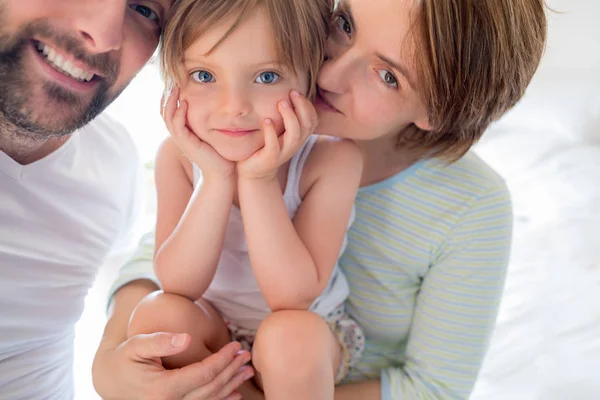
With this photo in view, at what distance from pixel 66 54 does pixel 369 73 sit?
46 centimetres

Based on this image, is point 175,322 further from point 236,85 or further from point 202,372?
point 236,85

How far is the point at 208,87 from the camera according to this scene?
3.14 ft

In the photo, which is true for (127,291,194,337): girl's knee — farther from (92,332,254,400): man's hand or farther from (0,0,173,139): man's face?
(0,0,173,139): man's face

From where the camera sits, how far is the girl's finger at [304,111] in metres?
0.96

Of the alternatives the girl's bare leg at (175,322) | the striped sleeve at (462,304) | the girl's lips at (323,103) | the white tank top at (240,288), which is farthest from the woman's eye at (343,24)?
the girl's bare leg at (175,322)

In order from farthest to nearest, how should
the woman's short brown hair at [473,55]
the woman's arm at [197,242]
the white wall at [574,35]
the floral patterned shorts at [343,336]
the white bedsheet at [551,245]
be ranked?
the white wall at [574,35]
the white bedsheet at [551,245]
the floral patterned shorts at [343,336]
the woman's arm at [197,242]
the woman's short brown hair at [473,55]

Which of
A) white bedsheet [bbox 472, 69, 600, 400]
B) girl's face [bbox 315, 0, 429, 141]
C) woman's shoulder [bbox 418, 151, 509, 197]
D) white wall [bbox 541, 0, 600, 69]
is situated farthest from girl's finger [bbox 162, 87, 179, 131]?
white wall [bbox 541, 0, 600, 69]

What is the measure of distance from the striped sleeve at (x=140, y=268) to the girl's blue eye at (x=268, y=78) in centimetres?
46

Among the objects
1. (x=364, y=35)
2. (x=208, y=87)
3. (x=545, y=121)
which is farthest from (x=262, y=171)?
(x=545, y=121)

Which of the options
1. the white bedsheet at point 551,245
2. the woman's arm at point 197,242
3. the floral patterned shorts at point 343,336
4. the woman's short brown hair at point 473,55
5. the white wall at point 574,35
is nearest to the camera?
the woman's short brown hair at point 473,55

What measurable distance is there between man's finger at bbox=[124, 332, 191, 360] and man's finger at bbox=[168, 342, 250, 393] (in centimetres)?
4

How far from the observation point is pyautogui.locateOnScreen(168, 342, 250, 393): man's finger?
0.95 meters

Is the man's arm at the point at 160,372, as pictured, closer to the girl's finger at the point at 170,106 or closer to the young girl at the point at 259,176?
the young girl at the point at 259,176

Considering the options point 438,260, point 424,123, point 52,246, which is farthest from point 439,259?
point 52,246
